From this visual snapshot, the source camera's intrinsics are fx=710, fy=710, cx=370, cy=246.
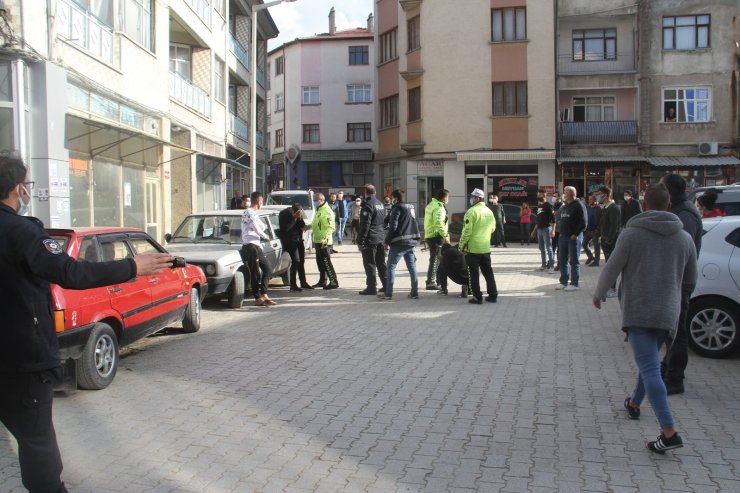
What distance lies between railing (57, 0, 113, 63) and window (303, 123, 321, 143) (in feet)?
116

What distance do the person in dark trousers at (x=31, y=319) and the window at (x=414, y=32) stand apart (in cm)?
3240

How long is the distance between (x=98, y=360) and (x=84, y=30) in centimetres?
1015

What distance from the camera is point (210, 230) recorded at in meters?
12.6

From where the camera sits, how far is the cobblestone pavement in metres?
4.34

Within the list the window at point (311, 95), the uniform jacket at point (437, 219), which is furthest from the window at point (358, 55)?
the uniform jacket at point (437, 219)

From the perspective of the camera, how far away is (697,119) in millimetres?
31641

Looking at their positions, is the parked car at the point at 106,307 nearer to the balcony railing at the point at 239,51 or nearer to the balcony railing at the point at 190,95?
the balcony railing at the point at 190,95

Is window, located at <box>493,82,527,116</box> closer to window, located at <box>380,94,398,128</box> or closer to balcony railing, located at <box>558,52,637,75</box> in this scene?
balcony railing, located at <box>558,52,637,75</box>

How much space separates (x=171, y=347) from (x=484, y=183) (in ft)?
84.8

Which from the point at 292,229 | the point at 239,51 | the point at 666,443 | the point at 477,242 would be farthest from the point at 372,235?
the point at 239,51

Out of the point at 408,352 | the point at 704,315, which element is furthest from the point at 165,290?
the point at 704,315

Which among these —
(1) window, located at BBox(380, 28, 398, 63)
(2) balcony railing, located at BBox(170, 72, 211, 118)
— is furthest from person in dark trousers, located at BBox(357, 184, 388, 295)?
(1) window, located at BBox(380, 28, 398, 63)

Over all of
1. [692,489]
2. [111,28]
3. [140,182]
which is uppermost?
[111,28]

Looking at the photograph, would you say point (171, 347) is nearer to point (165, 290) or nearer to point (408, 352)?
point (165, 290)
